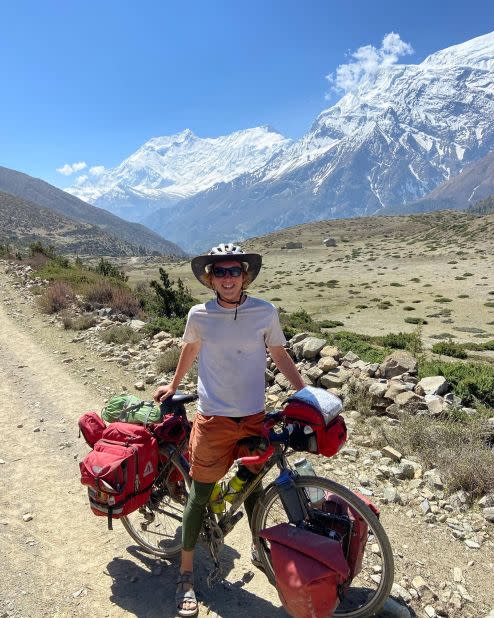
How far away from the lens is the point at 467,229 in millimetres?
95750

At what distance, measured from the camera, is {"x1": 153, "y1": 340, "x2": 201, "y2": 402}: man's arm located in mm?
3631

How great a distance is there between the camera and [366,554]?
4.04m

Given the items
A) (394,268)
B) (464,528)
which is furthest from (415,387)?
(394,268)

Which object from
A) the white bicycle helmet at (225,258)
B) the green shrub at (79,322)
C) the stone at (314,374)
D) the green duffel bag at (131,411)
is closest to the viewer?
the white bicycle helmet at (225,258)

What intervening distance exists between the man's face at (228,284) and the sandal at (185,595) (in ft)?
8.23

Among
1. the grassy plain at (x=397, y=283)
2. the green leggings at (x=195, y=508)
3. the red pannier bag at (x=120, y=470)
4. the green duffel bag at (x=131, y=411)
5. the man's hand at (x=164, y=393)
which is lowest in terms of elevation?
the grassy plain at (x=397, y=283)

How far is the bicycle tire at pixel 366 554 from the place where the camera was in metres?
3.06

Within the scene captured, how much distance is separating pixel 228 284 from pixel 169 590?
2.89 m

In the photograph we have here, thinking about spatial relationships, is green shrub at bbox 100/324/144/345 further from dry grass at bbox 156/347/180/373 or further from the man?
the man

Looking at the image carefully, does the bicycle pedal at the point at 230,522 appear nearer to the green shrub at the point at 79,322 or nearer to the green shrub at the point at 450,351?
the green shrub at the point at 79,322

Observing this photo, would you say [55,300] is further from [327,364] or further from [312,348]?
[327,364]

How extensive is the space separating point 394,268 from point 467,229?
4288 cm

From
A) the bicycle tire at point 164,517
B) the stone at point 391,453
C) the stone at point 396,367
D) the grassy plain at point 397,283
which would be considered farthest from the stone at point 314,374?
the grassy plain at point 397,283

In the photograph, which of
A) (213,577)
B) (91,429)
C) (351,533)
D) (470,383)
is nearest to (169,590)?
(213,577)
